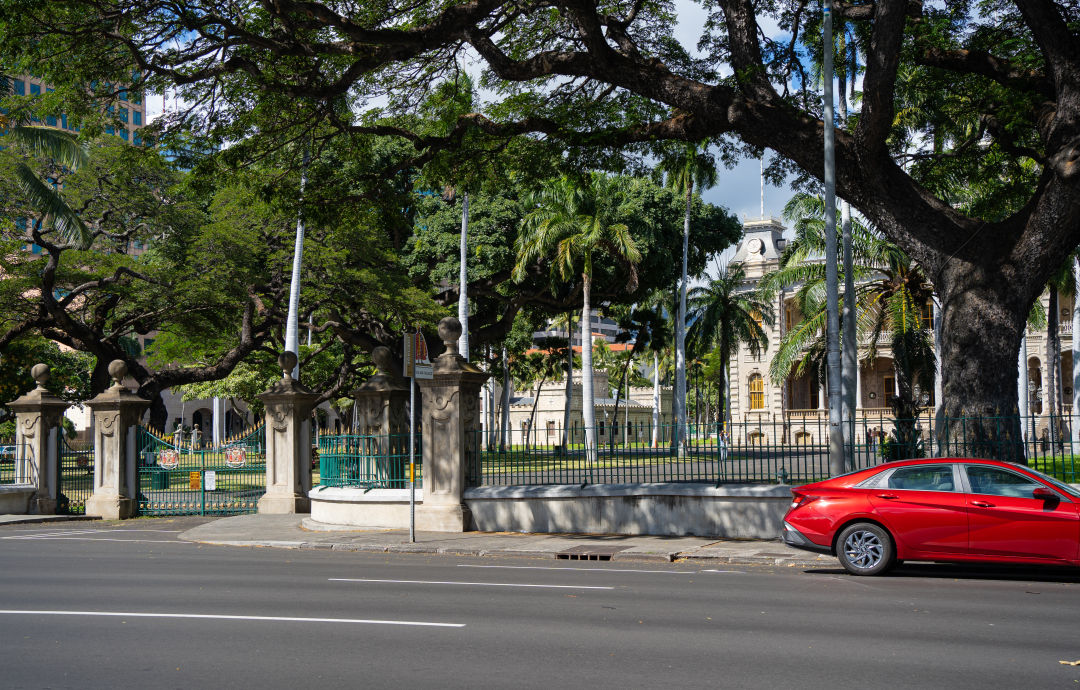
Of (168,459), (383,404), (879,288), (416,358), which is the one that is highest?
(879,288)

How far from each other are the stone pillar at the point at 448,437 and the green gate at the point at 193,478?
6890 mm

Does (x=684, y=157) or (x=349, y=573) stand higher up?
(x=684, y=157)

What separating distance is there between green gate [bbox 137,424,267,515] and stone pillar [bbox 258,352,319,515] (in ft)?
3.93

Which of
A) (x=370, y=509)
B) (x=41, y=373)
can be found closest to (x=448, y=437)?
(x=370, y=509)

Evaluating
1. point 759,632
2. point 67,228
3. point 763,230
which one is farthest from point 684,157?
point 763,230

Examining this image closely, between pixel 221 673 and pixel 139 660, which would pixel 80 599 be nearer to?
pixel 139 660

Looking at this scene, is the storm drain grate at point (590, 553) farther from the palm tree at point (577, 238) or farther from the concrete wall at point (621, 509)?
the palm tree at point (577, 238)

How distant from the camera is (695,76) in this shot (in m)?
17.9

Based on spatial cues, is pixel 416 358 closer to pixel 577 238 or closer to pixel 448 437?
pixel 448 437

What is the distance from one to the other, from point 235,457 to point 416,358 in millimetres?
8849

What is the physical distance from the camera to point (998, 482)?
10.8 metres

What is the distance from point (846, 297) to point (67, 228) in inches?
854

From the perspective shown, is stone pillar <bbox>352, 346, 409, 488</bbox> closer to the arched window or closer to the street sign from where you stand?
the street sign

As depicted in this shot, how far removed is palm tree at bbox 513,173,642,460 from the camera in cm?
3438
